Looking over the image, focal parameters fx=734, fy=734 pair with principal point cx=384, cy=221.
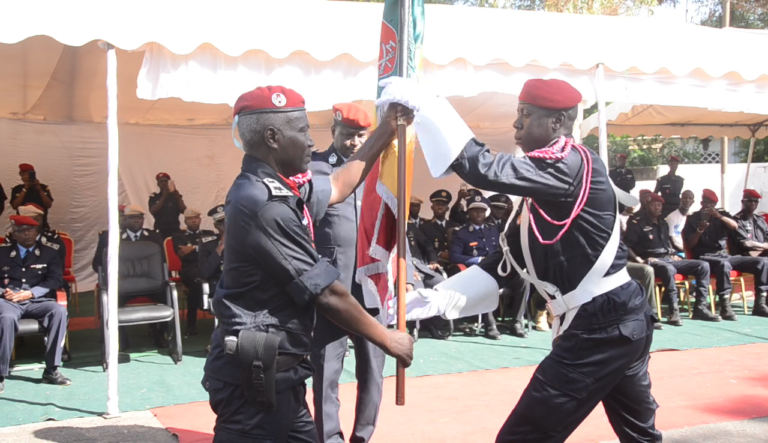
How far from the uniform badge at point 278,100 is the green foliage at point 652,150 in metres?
25.0

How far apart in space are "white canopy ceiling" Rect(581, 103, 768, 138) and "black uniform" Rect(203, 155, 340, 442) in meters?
10.8

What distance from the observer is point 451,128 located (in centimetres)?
270

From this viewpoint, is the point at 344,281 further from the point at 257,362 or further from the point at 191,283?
the point at 191,283

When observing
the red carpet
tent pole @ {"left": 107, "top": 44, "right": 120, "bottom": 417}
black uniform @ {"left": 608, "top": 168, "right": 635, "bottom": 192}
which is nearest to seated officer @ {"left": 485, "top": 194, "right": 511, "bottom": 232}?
the red carpet

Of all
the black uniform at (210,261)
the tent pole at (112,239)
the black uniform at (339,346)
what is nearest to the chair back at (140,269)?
the black uniform at (210,261)

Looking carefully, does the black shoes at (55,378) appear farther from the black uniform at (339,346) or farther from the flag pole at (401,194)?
the flag pole at (401,194)

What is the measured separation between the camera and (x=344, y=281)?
402 centimetres

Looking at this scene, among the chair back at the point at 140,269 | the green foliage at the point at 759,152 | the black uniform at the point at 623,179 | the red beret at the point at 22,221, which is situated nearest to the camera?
the red beret at the point at 22,221

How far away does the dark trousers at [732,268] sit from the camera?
368 inches

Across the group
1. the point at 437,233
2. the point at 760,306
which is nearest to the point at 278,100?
the point at 437,233

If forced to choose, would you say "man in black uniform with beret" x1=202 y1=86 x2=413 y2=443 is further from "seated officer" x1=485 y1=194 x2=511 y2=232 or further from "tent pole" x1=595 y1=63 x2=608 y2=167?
"seated officer" x1=485 y1=194 x2=511 y2=232

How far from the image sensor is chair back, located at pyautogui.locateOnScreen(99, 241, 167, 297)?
734cm

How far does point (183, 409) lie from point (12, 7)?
10.2ft

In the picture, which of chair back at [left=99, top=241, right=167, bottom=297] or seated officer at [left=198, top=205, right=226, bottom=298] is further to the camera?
seated officer at [left=198, top=205, right=226, bottom=298]
